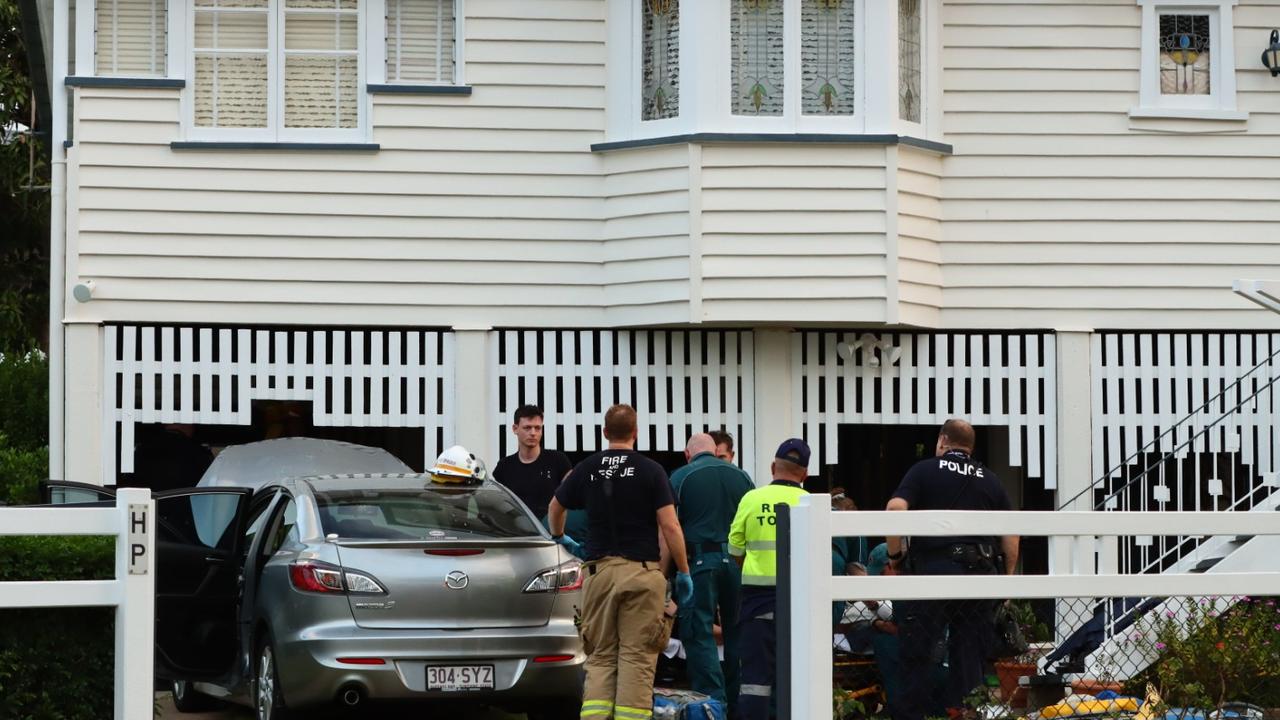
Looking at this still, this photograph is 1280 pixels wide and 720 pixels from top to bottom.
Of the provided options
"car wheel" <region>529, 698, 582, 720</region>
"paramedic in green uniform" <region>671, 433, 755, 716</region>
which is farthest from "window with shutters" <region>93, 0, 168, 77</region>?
"car wheel" <region>529, 698, 582, 720</region>

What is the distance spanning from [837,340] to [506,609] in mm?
5411

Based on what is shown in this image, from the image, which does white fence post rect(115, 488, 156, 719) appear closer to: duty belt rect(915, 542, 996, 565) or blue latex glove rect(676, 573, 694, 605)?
blue latex glove rect(676, 573, 694, 605)

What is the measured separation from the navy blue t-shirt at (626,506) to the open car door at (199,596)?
87.2 inches

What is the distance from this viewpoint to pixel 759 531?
31.9 ft

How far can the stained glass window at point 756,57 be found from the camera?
13.6 metres

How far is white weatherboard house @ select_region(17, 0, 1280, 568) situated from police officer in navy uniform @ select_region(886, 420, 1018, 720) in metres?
3.75

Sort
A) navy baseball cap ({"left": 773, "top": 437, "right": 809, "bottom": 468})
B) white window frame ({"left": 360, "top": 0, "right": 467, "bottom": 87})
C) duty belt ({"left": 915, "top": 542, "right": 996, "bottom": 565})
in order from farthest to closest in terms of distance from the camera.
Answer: white window frame ({"left": 360, "top": 0, "right": 467, "bottom": 87}) → navy baseball cap ({"left": 773, "top": 437, "right": 809, "bottom": 468}) → duty belt ({"left": 915, "top": 542, "right": 996, "bottom": 565})

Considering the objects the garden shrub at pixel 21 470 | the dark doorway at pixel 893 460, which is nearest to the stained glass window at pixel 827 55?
the dark doorway at pixel 893 460

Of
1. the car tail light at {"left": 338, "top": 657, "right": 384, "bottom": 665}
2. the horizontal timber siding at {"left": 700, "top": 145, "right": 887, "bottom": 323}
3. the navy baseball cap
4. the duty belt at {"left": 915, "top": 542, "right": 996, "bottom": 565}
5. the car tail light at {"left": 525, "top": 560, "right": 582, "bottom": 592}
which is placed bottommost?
the car tail light at {"left": 338, "top": 657, "right": 384, "bottom": 665}

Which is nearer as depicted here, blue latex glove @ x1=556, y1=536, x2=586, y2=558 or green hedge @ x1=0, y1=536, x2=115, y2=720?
green hedge @ x1=0, y1=536, x2=115, y2=720

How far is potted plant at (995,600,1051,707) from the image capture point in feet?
27.0

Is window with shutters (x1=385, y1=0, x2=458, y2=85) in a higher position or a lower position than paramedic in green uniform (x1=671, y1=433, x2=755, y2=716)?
higher

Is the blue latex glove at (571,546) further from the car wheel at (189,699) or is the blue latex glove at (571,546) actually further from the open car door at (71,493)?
the open car door at (71,493)

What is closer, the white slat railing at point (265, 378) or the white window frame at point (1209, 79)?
the white slat railing at point (265, 378)
